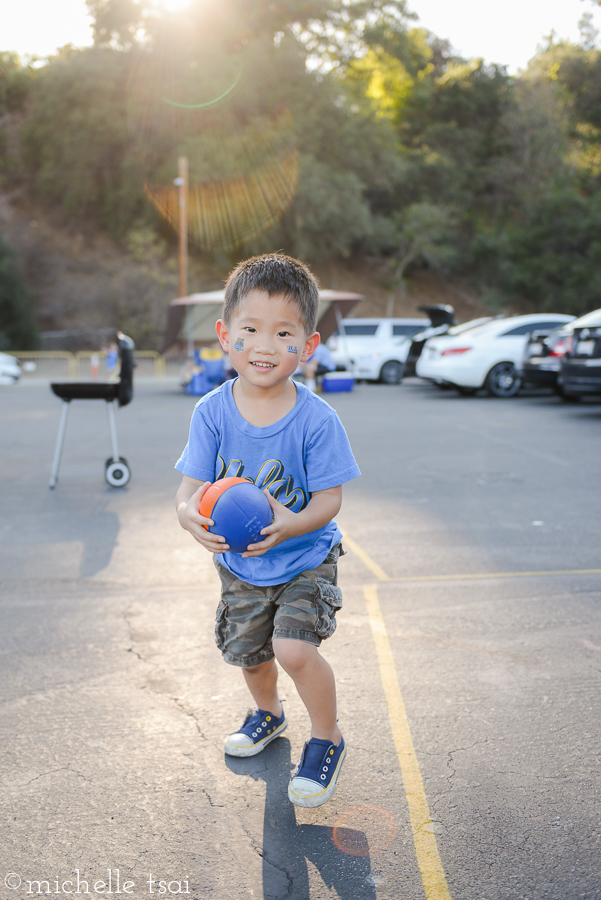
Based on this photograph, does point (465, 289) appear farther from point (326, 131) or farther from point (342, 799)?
point (342, 799)

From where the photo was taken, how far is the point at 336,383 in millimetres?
18375

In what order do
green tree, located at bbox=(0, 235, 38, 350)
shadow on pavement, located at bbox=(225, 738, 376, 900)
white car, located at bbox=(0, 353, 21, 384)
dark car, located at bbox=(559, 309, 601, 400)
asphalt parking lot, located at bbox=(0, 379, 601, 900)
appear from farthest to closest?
green tree, located at bbox=(0, 235, 38, 350)
white car, located at bbox=(0, 353, 21, 384)
dark car, located at bbox=(559, 309, 601, 400)
asphalt parking lot, located at bbox=(0, 379, 601, 900)
shadow on pavement, located at bbox=(225, 738, 376, 900)

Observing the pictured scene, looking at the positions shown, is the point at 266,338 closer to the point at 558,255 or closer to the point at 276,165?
the point at 558,255

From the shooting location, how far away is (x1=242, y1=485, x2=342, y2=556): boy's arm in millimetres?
2178

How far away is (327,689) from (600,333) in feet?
34.1

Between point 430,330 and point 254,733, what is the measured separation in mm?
18333

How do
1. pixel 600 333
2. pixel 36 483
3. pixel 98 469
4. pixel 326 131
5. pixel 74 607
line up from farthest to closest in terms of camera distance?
1. pixel 326 131
2. pixel 600 333
3. pixel 98 469
4. pixel 36 483
5. pixel 74 607

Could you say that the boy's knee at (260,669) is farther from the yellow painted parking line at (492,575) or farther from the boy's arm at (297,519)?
the yellow painted parking line at (492,575)

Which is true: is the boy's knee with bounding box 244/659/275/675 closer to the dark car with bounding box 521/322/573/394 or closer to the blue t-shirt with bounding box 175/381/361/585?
the blue t-shirt with bounding box 175/381/361/585

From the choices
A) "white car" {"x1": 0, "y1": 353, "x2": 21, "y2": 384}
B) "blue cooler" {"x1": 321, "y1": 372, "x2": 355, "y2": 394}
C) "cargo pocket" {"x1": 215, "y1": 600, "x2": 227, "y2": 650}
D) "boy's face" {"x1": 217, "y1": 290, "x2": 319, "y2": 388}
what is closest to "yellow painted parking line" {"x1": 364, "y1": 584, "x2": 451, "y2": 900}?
"cargo pocket" {"x1": 215, "y1": 600, "x2": 227, "y2": 650}

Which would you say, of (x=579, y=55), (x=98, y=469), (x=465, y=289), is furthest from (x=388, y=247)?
(x=98, y=469)

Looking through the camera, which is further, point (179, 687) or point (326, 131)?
point (326, 131)

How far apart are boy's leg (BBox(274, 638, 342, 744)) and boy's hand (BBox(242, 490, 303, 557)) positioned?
12.9 inches

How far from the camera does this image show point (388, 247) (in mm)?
46750
